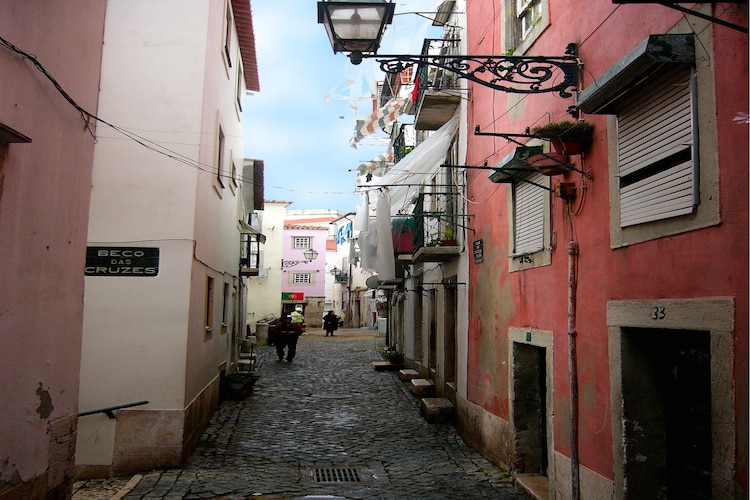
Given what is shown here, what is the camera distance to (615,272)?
18.8 ft

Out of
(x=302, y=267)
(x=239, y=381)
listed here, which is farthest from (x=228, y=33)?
(x=302, y=267)

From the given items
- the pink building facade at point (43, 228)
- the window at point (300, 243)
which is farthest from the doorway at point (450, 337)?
the window at point (300, 243)

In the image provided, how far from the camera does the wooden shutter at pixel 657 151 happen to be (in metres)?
4.68

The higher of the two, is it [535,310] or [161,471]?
[535,310]

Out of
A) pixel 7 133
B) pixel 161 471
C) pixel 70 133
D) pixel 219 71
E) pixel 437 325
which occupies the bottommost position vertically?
pixel 161 471

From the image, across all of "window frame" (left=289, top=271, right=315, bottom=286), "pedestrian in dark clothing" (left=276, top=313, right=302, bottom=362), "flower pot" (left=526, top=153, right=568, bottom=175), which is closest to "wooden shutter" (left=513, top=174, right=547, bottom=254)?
"flower pot" (left=526, top=153, right=568, bottom=175)

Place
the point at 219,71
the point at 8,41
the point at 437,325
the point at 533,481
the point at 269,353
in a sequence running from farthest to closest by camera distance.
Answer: the point at 269,353
the point at 437,325
the point at 219,71
the point at 533,481
the point at 8,41

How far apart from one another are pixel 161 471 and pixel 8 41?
6119mm

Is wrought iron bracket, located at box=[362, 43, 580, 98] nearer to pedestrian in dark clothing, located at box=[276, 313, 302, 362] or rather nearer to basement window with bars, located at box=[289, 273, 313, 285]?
pedestrian in dark clothing, located at box=[276, 313, 302, 362]

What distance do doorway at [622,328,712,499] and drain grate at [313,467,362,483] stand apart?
4.11m

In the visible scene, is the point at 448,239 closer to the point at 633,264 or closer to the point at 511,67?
the point at 511,67

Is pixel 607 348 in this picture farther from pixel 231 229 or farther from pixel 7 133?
pixel 231 229

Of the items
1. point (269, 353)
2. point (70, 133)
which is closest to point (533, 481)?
point (70, 133)

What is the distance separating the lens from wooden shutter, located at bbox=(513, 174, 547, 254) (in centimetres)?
775
